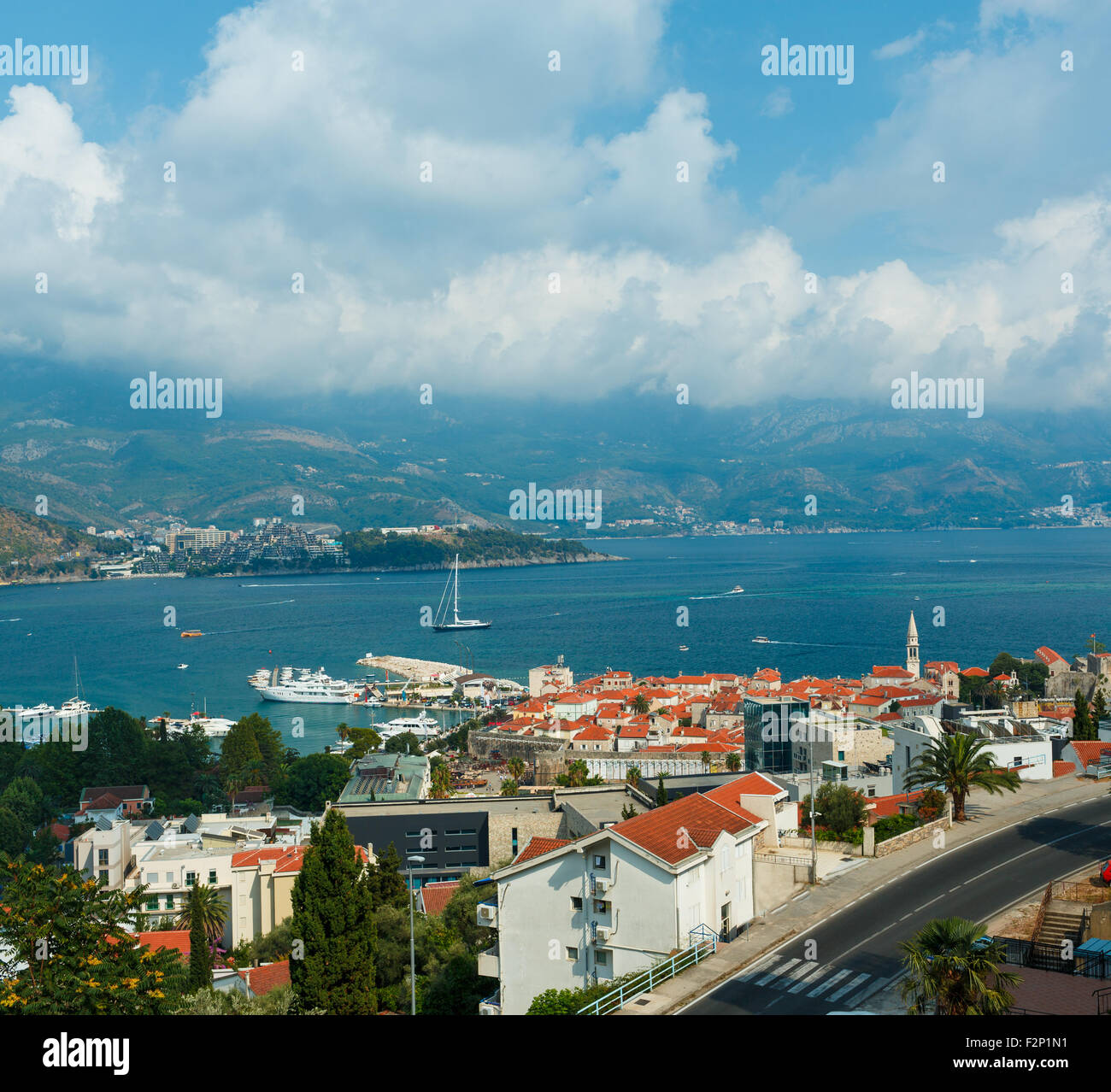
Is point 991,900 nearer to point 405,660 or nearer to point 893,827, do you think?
point 893,827

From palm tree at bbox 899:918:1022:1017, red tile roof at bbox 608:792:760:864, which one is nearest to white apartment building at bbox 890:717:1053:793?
red tile roof at bbox 608:792:760:864

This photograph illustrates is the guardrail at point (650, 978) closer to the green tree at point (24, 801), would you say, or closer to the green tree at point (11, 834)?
the green tree at point (11, 834)

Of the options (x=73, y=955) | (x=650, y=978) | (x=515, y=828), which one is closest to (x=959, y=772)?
(x=650, y=978)

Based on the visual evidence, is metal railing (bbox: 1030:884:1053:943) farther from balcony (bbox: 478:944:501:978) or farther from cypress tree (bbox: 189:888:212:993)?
cypress tree (bbox: 189:888:212:993)

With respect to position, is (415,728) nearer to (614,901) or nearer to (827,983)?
Result: (614,901)

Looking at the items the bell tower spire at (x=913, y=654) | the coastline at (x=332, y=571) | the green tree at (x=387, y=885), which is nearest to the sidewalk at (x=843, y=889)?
the green tree at (x=387, y=885)
